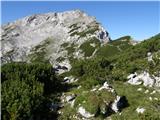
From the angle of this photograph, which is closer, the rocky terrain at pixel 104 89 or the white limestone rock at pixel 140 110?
the white limestone rock at pixel 140 110

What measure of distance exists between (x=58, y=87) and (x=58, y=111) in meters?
11.5

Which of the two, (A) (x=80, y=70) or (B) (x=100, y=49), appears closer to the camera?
(A) (x=80, y=70)

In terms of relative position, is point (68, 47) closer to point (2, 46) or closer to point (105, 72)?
point (2, 46)

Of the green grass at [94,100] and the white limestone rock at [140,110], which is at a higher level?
the green grass at [94,100]

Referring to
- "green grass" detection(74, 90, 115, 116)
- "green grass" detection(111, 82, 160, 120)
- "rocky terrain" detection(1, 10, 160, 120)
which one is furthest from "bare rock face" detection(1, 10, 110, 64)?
"green grass" detection(74, 90, 115, 116)

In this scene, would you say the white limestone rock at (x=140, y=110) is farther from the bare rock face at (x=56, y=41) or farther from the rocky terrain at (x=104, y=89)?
the bare rock face at (x=56, y=41)

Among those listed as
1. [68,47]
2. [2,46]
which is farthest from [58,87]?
[2,46]

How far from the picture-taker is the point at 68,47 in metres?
158

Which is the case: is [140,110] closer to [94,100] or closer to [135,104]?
[135,104]

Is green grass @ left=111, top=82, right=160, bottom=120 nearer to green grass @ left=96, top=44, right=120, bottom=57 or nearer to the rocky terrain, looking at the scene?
the rocky terrain

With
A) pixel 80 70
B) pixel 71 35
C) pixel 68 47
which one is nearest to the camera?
pixel 80 70

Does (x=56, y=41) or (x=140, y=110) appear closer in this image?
(x=140, y=110)

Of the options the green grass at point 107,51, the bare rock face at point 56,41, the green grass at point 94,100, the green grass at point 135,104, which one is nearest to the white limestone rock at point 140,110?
the green grass at point 135,104

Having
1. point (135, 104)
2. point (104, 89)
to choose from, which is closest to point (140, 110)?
point (135, 104)
